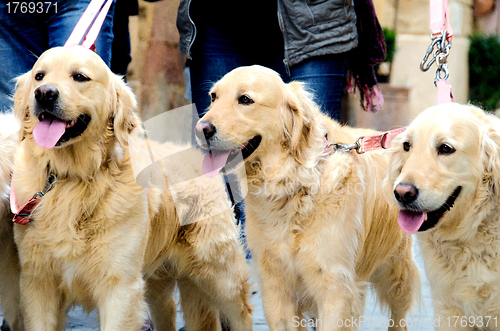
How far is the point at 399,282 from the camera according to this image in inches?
131

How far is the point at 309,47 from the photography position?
10.4 ft

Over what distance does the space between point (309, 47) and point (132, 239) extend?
1.48 meters

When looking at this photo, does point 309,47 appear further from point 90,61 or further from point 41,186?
point 41,186

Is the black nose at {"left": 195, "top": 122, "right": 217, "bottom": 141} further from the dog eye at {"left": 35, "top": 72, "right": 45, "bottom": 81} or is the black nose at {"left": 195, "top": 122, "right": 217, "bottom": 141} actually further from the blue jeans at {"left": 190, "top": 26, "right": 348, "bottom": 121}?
the blue jeans at {"left": 190, "top": 26, "right": 348, "bottom": 121}

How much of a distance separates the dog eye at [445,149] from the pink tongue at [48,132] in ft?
5.51

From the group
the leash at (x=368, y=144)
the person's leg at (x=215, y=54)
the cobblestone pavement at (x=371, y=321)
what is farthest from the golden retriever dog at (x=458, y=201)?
the person's leg at (x=215, y=54)

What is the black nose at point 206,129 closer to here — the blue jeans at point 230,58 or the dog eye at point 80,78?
the dog eye at point 80,78

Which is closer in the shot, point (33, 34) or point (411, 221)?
Answer: point (411, 221)

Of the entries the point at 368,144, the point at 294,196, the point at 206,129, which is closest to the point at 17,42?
the point at 206,129

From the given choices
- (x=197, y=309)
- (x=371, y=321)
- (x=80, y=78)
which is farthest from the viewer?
(x=371, y=321)

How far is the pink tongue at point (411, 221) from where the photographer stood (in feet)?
7.68

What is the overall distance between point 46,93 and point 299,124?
1.21 metres

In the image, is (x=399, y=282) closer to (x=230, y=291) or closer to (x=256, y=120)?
(x=230, y=291)

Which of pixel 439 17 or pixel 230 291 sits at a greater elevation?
pixel 439 17
